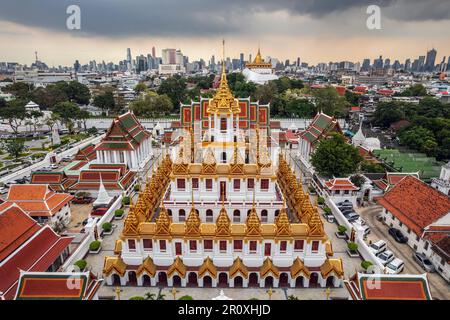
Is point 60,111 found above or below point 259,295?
above

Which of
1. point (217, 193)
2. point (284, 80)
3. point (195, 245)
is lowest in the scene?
point (195, 245)

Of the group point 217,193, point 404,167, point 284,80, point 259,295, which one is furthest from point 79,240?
point 284,80

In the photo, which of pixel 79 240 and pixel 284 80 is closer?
pixel 79 240

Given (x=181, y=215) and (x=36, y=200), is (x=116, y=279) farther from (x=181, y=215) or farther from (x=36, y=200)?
(x=36, y=200)

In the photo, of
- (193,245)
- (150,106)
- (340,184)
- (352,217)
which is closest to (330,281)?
(193,245)

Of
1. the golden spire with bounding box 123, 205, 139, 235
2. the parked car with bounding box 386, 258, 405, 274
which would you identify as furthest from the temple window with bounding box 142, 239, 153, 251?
the parked car with bounding box 386, 258, 405, 274

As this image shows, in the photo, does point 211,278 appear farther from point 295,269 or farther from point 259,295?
point 295,269

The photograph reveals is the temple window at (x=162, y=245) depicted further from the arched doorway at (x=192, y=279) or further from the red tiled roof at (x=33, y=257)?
the red tiled roof at (x=33, y=257)
